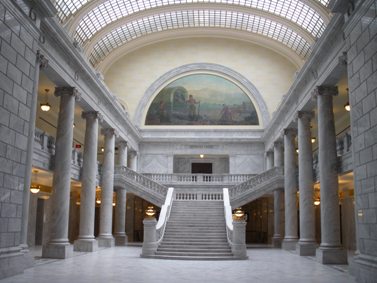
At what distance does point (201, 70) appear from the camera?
39875 millimetres

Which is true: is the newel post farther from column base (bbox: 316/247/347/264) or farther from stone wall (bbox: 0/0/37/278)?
stone wall (bbox: 0/0/37/278)

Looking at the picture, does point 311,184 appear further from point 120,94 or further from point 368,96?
point 120,94

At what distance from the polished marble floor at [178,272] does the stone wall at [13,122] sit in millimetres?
917

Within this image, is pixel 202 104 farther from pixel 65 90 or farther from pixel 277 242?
pixel 65 90

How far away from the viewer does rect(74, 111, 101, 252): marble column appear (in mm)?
23500

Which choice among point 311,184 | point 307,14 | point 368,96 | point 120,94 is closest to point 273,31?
point 307,14

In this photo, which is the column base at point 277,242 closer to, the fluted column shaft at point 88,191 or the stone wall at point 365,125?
the fluted column shaft at point 88,191

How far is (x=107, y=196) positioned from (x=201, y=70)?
16.2m

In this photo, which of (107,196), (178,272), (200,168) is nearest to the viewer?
(178,272)

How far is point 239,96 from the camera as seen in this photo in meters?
39.5

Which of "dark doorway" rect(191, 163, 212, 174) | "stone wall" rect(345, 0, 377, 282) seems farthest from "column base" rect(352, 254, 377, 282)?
"dark doorway" rect(191, 163, 212, 174)

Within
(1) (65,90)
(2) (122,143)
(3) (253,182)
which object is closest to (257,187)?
(3) (253,182)

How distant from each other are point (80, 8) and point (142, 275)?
2089 centimetres

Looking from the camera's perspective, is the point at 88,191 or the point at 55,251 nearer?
the point at 55,251
